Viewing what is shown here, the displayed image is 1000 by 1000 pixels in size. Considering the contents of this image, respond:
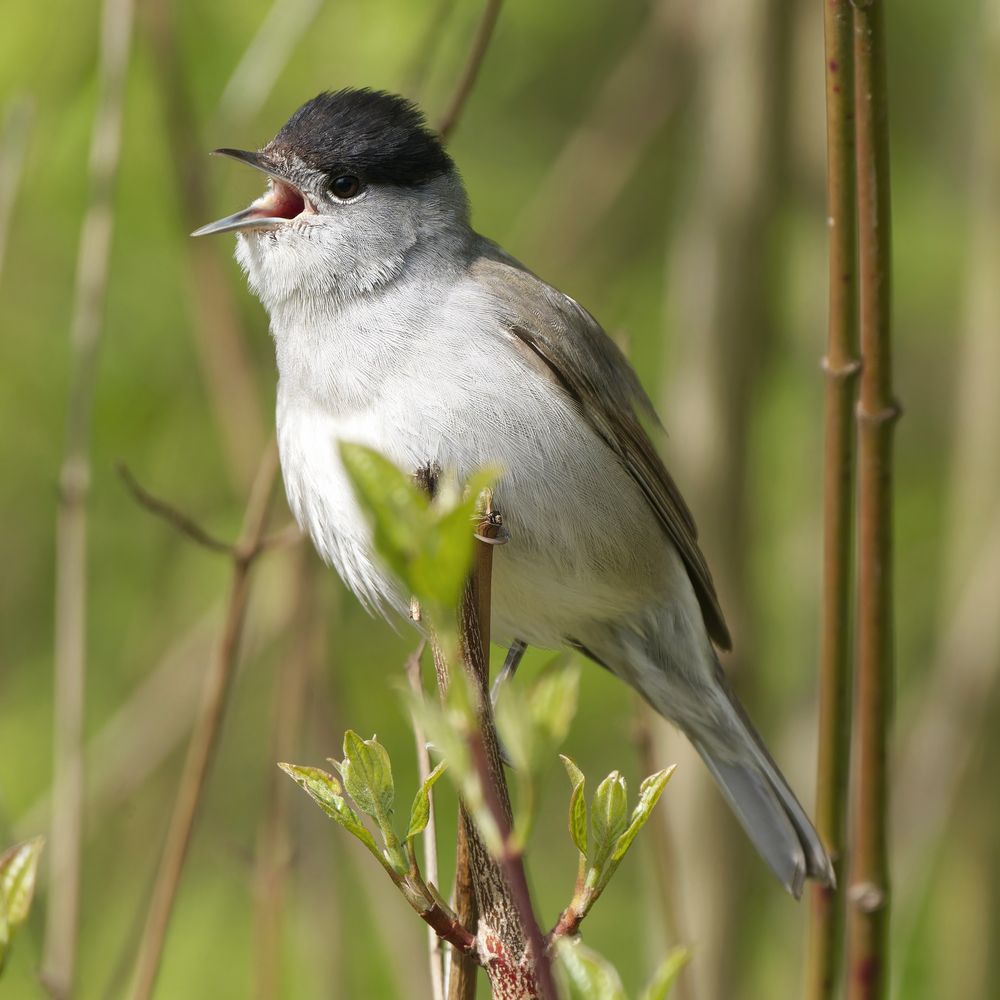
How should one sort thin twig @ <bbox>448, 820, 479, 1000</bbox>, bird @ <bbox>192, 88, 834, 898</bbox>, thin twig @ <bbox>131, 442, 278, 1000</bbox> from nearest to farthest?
1. thin twig @ <bbox>448, 820, 479, 1000</bbox>
2. thin twig @ <bbox>131, 442, 278, 1000</bbox>
3. bird @ <bbox>192, 88, 834, 898</bbox>

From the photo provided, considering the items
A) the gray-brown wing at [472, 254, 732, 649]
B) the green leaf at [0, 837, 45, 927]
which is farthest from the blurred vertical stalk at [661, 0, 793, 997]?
the green leaf at [0, 837, 45, 927]

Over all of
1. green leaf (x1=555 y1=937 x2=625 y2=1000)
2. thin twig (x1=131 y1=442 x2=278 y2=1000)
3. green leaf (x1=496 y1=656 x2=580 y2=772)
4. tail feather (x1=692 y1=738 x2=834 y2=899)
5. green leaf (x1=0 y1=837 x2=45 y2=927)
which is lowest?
tail feather (x1=692 y1=738 x2=834 y2=899)

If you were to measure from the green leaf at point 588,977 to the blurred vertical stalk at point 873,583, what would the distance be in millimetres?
586

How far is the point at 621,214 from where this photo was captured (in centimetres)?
432

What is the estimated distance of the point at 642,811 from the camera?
1.19m

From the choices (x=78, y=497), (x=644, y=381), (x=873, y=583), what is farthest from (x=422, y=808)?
(x=644, y=381)

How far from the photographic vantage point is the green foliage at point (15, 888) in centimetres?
118

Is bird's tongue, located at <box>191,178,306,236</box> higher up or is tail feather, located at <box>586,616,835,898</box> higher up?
bird's tongue, located at <box>191,178,306,236</box>

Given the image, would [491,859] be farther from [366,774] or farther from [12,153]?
[12,153]

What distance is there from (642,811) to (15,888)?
0.57 metres

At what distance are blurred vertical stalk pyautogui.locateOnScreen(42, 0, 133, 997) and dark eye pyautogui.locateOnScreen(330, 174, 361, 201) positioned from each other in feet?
1.40

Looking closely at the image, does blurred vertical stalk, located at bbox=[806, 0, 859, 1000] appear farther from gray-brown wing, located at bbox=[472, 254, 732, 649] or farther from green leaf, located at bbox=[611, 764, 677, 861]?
gray-brown wing, located at bbox=[472, 254, 732, 649]

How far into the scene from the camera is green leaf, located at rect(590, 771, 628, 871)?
118cm

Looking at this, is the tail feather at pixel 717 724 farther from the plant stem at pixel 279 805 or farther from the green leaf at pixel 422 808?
the green leaf at pixel 422 808
